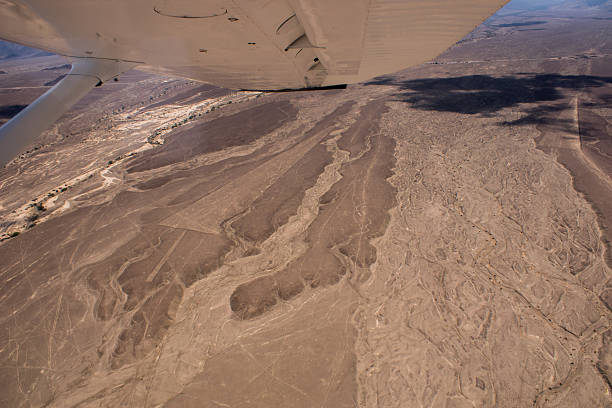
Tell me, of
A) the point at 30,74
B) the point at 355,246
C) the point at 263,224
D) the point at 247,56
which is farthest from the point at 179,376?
the point at 30,74

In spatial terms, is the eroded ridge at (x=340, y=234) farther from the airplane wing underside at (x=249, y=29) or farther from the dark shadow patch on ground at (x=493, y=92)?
the dark shadow patch on ground at (x=493, y=92)

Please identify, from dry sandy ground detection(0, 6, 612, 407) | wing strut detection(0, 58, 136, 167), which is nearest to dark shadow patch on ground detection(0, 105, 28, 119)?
dry sandy ground detection(0, 6, 612, 407)

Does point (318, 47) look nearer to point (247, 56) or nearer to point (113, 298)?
point (247, 56)

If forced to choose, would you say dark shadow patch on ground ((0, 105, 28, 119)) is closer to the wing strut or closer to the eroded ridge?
the eroded ridge

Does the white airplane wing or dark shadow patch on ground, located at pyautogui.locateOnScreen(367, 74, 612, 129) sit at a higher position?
the white airplane wing

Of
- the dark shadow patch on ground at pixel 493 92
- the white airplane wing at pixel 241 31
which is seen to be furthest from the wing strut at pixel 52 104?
the dark shadow patch on ground at pixel 493 92

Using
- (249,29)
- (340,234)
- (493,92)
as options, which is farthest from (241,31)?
(493,92)

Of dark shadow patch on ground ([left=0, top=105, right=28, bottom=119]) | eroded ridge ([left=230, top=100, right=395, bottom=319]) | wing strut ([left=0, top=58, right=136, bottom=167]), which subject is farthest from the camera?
dark shadow patch on ground ([left=0, top=105, right=28, bottom=119])

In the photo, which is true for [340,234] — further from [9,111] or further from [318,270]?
[9,111]
